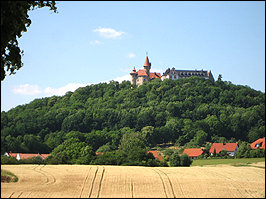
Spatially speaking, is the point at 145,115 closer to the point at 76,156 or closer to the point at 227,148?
the point at 227,148

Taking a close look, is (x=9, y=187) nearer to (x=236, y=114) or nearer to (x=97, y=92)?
(x=236, y=114)

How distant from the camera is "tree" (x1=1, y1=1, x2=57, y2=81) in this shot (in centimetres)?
1906

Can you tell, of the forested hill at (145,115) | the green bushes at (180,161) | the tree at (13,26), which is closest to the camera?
the tree at (13,26)

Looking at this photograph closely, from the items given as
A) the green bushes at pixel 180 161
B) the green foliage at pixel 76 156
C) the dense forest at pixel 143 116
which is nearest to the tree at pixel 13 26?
the green foliage at pixel 76 156

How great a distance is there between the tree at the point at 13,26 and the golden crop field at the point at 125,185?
25.2 ft

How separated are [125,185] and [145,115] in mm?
119612

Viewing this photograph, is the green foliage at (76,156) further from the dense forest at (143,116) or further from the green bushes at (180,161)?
the dense forest at (143,116)

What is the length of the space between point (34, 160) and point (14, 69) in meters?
20.8

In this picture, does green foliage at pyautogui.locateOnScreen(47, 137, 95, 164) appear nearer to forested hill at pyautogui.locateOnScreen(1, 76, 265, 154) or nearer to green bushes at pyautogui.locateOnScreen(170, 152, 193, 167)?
green bushes at pyautogui.locateOnScreen(170, 152, 193, 167)

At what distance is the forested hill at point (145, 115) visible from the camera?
123 metres

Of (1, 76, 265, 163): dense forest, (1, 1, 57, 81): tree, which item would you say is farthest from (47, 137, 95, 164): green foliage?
(1, 76, 265, 163): dense forest

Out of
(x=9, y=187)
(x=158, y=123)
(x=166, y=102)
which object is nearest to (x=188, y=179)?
(x=9, y=187)

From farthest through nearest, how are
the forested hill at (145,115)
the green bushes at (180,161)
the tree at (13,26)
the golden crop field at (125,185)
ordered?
the forested hill at (145,115) → the green bushes at (180,161) → the golden crop field at (125,185) → the tree at (13,26)

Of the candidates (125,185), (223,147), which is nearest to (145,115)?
(223,147)
